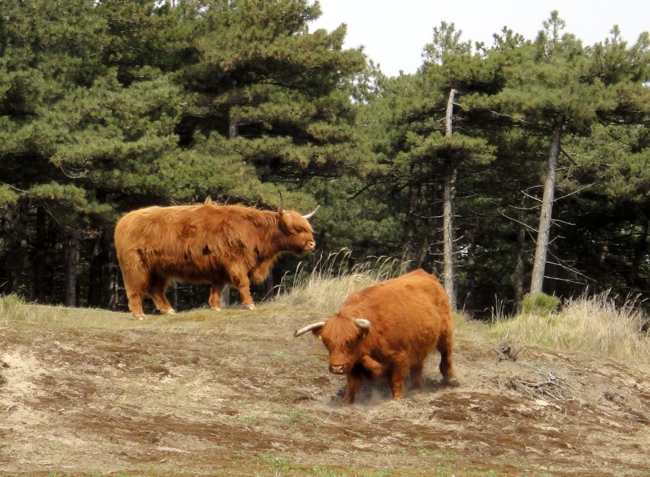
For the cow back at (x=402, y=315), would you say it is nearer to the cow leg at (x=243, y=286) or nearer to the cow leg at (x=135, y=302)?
the cow leg at (x=243, y=286)

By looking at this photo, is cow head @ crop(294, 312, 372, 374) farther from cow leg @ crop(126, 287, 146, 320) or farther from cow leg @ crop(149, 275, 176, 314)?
cow leg @ crop(149, 275, 176, 314)

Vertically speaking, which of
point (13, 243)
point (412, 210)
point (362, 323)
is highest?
point (412, 210)

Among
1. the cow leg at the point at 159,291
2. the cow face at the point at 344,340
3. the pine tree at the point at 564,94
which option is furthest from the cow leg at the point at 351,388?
the pine tree at the point at 564,94

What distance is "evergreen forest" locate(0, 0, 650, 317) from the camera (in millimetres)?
24281

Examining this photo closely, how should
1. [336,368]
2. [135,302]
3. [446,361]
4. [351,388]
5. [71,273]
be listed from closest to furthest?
[336,368], [351,388], [446,361], [135,302], [71,273]

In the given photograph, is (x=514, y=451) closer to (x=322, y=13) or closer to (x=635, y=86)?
(x=635, y=86)

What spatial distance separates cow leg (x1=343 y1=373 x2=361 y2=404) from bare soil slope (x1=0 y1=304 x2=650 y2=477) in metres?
0.13

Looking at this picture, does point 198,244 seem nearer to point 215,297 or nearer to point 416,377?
point 215,297

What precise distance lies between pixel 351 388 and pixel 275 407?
0.99m

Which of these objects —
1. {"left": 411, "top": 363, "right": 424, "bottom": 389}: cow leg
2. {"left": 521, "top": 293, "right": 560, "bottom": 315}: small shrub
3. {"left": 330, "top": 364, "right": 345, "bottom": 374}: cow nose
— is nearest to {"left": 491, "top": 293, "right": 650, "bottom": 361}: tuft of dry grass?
{"left": 521, "top": 293, "right": 560, "bottom": 315}: small shrub

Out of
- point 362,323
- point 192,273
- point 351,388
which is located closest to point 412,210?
point 192,273

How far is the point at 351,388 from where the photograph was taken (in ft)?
39.3

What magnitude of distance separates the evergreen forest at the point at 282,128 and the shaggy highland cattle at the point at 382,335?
12007 millimetres

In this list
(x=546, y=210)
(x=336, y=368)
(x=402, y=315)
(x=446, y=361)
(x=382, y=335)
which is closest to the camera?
(x=336, y=368)
